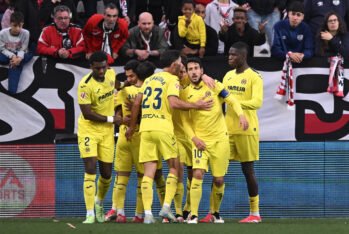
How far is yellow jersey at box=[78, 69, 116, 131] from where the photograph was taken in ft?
50.0

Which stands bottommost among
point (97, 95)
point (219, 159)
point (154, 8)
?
point (219, 159)

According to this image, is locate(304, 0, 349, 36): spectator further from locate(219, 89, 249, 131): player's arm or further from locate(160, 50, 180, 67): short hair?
locate(160, 50, 180, 67): short hair

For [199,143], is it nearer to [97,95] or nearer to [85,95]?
[97,95]

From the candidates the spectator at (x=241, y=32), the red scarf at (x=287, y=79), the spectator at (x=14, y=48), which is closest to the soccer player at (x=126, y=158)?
the spectator at (x=14, y=48)

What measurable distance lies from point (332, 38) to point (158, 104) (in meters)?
4.43

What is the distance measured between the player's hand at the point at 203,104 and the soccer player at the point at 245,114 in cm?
67

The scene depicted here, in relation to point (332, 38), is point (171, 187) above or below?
below

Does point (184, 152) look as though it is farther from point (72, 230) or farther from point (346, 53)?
point (346, 53)

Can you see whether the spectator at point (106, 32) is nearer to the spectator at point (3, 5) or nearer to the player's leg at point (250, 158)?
the spectator at point (3, 5)

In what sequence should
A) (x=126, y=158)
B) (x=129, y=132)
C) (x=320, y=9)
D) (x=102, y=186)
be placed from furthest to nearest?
1. (x=320, y=9)
2. (x=126, y=158)
3. (x=102, y=186)
4. (x=129, y=132)

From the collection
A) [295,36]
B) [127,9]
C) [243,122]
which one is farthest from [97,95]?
[295,36]

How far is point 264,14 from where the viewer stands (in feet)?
62.1

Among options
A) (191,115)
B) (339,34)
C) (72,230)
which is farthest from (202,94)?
(339,34)

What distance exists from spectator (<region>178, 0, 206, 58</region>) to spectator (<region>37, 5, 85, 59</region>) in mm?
1768
